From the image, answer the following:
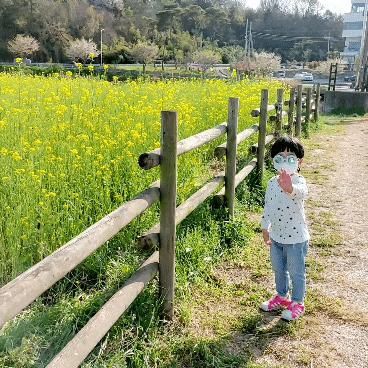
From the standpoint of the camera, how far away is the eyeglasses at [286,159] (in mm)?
2980

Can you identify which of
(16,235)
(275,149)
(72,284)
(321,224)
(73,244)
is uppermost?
(275,149)

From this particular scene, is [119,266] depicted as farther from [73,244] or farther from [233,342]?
[73,244]

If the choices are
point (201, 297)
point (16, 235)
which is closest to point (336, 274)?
point (201, 297)

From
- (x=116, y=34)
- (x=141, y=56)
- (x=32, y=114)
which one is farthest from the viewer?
(x=116, y=34)

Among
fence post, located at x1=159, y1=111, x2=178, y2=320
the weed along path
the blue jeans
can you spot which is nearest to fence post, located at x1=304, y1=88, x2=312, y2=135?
the weed along path

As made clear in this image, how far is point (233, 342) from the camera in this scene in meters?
3.02

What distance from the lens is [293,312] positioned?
3.28m

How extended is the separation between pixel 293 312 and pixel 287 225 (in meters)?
0.63

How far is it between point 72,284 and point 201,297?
3.06 feet

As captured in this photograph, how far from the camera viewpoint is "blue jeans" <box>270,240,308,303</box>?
3180 mm

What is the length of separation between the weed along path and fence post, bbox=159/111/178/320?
29 cm

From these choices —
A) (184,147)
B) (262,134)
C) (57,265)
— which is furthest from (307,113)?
(57,265)

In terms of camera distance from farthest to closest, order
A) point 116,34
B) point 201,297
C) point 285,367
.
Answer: point 116,34
point 201,297
point 285,367

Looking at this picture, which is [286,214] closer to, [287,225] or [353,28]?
[287,225]
